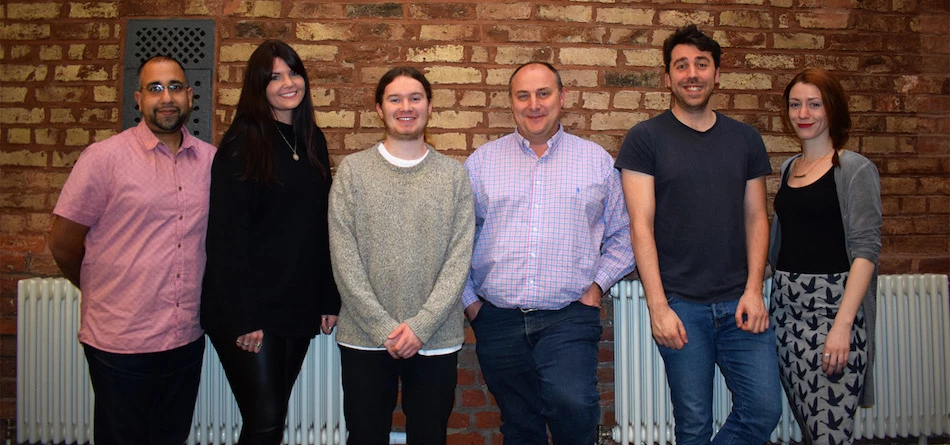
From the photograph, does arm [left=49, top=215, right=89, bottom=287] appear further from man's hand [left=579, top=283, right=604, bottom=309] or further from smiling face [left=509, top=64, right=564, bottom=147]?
man's hand [left=579, top=283, right=604, bottom=309]

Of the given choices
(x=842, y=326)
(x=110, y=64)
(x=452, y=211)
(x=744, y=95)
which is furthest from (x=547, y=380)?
(x=110, y=64)

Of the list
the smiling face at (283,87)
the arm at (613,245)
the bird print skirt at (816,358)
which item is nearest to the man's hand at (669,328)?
the arm at (613,245)

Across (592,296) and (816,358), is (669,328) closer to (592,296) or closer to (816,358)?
(592,296)

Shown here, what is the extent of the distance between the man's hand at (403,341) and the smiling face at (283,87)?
833mm

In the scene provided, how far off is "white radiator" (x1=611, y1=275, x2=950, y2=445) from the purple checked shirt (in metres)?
0.50

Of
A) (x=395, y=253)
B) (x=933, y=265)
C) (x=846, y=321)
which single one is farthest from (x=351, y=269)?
(x=933, y=265)

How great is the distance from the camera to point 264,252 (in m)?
1.78

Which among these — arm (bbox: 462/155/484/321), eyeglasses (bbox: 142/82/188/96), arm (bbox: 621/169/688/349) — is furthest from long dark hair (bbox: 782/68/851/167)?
eyeglasses (bbox: 142/82/188/96)

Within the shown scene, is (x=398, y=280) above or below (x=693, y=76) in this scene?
below

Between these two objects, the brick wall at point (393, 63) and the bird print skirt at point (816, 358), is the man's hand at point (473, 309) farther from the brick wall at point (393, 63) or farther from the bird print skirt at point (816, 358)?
the bird print skirt at point (816, 358)

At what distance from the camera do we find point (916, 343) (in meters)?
2.53

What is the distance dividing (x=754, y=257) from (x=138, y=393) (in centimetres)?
213

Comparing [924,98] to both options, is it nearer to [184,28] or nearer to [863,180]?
[863,180]

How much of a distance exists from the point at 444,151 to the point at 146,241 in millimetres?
1232
